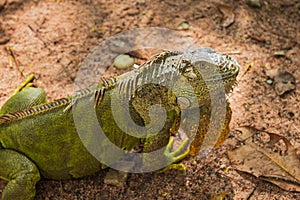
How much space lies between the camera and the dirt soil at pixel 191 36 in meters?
4.39

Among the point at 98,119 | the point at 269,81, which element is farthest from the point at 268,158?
the point at 98,119

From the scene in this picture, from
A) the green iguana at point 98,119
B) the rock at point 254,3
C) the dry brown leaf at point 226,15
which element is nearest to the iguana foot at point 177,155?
the green iguana at point 98,119

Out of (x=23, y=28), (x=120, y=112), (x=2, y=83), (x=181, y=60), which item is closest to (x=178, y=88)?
(x=181, y=60)

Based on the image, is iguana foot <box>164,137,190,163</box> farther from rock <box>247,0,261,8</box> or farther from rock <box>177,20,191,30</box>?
rock <box>247,0,261,8</box>

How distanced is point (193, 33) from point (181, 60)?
2098 mm

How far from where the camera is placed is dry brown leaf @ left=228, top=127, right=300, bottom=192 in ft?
14.0

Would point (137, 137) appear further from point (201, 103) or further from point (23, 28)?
point (23, 28)

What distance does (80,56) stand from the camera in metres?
5.54

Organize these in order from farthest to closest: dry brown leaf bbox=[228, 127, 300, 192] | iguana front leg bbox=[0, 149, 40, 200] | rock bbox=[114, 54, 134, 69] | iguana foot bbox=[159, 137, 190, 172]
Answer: rock bbox=[114, 54, 134, 69] < iguana foot bbox=[159, 137, 190, 172] < dry brown leaf bbox=[228, 127, 300, 192] < iguana front leg bbox=[0, 149, 40, 200]

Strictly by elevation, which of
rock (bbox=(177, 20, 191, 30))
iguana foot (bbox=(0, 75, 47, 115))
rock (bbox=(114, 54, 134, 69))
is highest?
iguana foot (bbox=(0, 75, 47, 115))

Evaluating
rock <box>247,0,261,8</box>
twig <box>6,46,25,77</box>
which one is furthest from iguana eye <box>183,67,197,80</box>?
rock <box>247,0,261,8</box>

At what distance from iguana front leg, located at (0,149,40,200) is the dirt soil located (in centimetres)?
35

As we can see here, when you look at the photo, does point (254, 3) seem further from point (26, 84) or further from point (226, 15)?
point (26, 84)

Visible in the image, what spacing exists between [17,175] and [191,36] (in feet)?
9.53
